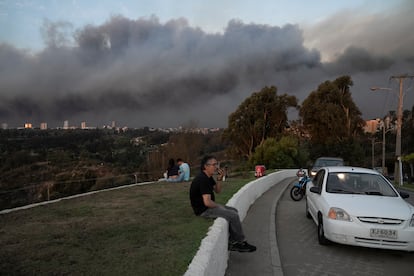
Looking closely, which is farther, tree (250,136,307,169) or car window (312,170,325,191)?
tree (250,136,307,169)

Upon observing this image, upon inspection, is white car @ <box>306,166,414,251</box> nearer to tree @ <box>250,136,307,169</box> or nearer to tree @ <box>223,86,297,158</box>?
tree @ <box>250,136,307,169</box>

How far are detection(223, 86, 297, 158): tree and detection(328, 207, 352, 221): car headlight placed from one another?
4772 centimetres

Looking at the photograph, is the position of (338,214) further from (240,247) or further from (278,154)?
(278,154)

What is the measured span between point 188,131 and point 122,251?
3681cm

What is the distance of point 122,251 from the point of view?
4711mm

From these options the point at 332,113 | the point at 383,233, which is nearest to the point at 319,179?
the point at 383,233

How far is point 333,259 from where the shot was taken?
611 cm

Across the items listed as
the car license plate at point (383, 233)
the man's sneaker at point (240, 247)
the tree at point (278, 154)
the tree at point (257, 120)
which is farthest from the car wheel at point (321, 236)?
the tree at point (257, 120)

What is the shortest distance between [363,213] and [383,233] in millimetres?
430

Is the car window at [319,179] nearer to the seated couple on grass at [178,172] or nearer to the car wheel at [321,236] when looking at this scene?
the car wheel at [321,236]

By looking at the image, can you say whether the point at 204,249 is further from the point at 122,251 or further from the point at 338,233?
the point at 338,233

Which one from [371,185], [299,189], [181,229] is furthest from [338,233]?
[299,189]

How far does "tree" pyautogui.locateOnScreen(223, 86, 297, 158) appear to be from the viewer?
54562mm

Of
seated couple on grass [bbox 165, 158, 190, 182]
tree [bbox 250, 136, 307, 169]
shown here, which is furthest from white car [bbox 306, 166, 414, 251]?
tree [bbox 250, 136, 307, 169]
